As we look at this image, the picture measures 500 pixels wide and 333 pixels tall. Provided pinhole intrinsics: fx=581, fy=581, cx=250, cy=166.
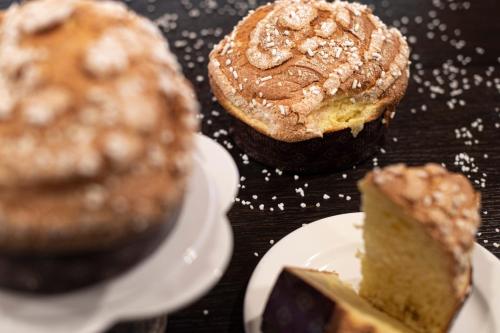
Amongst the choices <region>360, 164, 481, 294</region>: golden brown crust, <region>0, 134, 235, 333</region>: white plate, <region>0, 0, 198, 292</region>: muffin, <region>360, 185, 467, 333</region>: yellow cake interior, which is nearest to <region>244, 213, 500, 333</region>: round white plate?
<region>360, 185, 467, 333</region>: yellow cake interior

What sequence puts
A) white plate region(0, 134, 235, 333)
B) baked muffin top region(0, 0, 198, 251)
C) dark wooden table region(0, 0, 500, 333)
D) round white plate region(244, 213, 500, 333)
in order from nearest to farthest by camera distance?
1. baked muffin top region(0, 0, 198, 251)
2. white plate region(0, 134, 235, 333)
3. round white plate region(244, 213, 500, 333)
4. dark wooden table region(0, 0, 500, 333)

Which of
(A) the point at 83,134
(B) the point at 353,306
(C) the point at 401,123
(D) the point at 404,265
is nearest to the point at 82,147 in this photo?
(A) the point at 83,134

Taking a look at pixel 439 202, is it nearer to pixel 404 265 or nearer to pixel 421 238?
pixel 421 238

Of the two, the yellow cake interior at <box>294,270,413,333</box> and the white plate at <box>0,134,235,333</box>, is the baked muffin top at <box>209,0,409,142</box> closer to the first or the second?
the yellow cake interior at <box>294,270,413,333</box>

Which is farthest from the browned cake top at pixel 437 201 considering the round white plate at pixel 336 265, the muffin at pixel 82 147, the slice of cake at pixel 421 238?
the muffin at pixel 82 147

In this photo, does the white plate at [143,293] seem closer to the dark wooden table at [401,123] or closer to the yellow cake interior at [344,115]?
the dark wooden table at [401,123]
